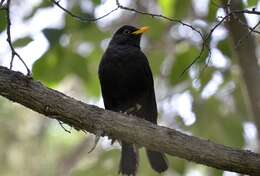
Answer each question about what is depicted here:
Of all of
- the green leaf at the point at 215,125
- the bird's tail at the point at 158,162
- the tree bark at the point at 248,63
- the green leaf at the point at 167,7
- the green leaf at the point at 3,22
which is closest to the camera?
the green leaf at the point at 3,22

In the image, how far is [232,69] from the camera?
5.98 metres

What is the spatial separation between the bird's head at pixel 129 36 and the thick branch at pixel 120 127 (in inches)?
74.6

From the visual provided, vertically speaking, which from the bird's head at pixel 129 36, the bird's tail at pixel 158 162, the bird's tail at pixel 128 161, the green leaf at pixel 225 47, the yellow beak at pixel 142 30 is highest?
the green leaf at pixel 225 47

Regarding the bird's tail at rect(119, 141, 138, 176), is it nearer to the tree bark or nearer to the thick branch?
the tree bark

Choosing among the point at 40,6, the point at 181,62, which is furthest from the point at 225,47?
the point at 40,6

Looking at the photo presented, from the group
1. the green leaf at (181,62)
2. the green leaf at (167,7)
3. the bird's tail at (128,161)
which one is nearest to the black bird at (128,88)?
the bird's tail at (128,161)

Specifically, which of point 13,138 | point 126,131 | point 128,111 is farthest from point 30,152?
point 126,131

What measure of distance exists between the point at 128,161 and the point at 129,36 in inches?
49.1

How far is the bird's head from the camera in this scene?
5.79 meters

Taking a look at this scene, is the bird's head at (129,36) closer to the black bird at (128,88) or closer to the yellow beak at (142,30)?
the yellow beak at (142,30)

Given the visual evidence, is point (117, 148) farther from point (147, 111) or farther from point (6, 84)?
point (6, 84)

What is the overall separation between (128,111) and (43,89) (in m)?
1.70

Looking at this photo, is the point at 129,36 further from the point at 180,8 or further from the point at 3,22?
the point at 3,22

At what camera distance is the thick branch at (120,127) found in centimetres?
371
